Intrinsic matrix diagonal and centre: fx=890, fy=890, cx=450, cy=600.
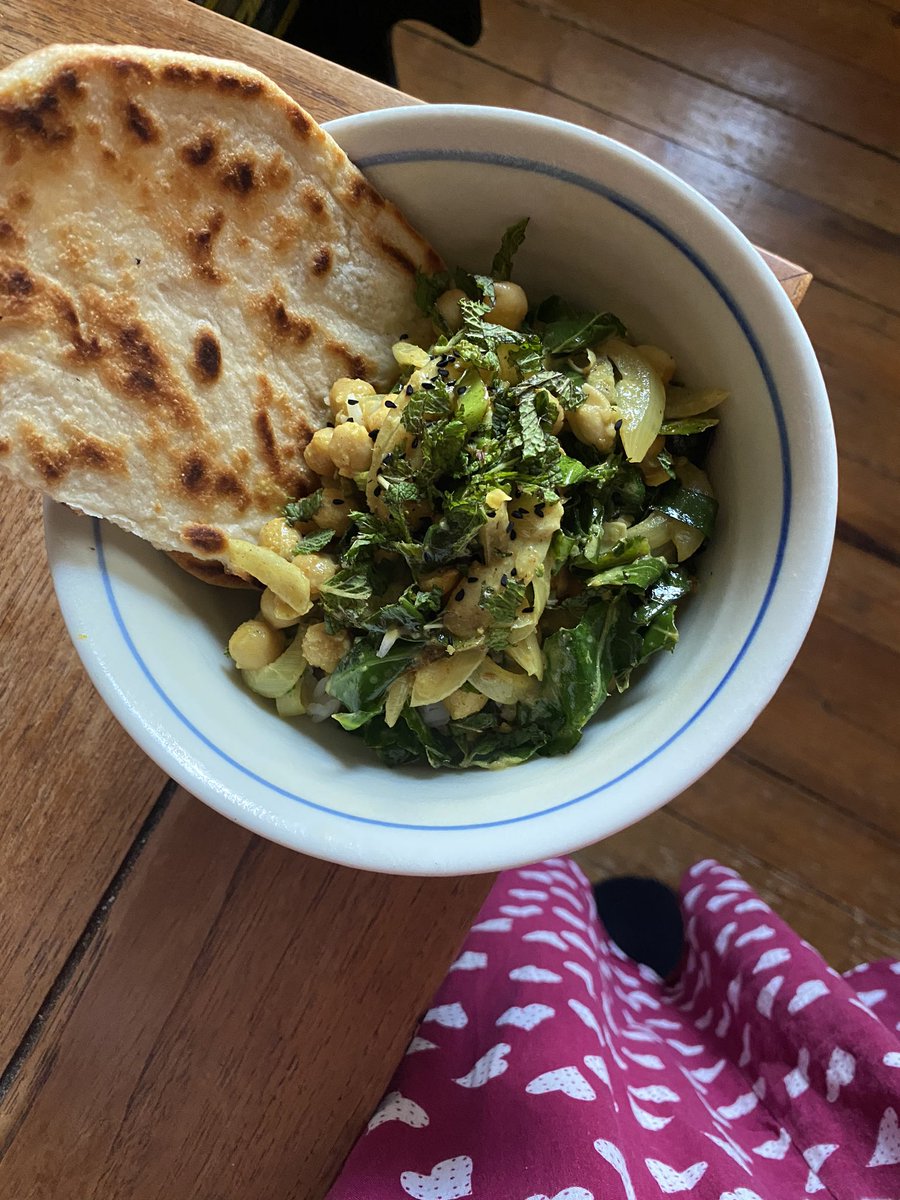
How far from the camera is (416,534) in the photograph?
1.18 metres

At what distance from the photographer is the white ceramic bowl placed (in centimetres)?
104

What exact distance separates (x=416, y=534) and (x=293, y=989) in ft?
2.52

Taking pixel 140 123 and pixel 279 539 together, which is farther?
pixel 279 539

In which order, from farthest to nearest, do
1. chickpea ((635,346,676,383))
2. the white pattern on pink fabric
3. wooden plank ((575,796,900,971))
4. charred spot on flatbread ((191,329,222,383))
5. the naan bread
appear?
wooden plank ((575,796,900,971)) < the white pattern on pink fabric < chickpea ((635,346,676,383)) < charred spot on flatbread ((191,329,222,383)) < the naan bread

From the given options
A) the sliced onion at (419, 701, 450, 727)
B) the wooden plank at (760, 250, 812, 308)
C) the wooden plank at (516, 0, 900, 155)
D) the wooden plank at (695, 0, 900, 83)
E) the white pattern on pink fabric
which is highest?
the wooden plank at (695, 0, 900, 83)

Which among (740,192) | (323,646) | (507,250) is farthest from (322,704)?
(740,192)

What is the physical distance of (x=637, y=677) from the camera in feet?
4.07

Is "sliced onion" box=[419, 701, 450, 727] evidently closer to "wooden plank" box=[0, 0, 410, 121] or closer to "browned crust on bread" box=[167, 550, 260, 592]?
"browned crust on bread" box=[167, 550, 260, 592]

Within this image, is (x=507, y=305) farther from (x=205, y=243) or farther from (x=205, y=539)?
(x=205, y=539)

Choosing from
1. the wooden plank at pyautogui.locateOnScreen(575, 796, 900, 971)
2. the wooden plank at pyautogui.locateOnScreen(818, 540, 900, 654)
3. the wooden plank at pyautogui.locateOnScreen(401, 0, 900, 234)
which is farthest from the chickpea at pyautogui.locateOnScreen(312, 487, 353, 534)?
the wooden plank at pyautogui.locateOnScreen(401, 0, 900, 234)

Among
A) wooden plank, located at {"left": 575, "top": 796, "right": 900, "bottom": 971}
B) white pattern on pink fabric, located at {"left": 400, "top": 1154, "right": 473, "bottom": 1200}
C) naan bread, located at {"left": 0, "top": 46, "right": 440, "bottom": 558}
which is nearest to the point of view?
naan bread, located at {"left": 0, "top": 46, "right": 440, "bottom": 558}

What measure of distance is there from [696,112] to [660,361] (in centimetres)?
168

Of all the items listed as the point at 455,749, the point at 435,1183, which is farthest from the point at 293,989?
the point at 455,749

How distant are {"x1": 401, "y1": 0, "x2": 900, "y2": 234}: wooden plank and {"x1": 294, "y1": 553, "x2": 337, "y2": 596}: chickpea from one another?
193 centimetres
